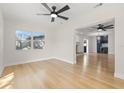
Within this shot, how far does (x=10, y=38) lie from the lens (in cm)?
507

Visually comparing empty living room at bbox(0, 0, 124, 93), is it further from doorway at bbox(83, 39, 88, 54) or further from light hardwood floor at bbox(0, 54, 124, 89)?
doorway at bbox(83, 39, 88, 54)

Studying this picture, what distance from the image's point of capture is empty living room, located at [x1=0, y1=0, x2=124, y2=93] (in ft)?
9.35

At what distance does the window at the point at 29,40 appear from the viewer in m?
5.57

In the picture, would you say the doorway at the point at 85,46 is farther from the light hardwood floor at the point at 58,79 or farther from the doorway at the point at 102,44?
the light hardwood floor at the point at 58,79

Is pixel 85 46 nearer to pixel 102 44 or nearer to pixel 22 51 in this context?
pixel 102 44

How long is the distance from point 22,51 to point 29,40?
2.95ft

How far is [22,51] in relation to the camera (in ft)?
18.6

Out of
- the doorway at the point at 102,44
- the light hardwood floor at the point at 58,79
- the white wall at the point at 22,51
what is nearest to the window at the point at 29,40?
the white wall at the point at 22,51

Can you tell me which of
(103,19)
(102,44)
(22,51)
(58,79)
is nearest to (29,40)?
(22,51)

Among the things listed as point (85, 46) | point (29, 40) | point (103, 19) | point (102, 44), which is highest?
point (103, 19)

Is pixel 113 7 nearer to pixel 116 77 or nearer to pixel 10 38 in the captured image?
pixel 116 77

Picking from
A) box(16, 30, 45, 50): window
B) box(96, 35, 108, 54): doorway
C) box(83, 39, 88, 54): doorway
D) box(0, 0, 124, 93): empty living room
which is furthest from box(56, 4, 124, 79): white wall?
box(96, 35, 108, 54): doorway
